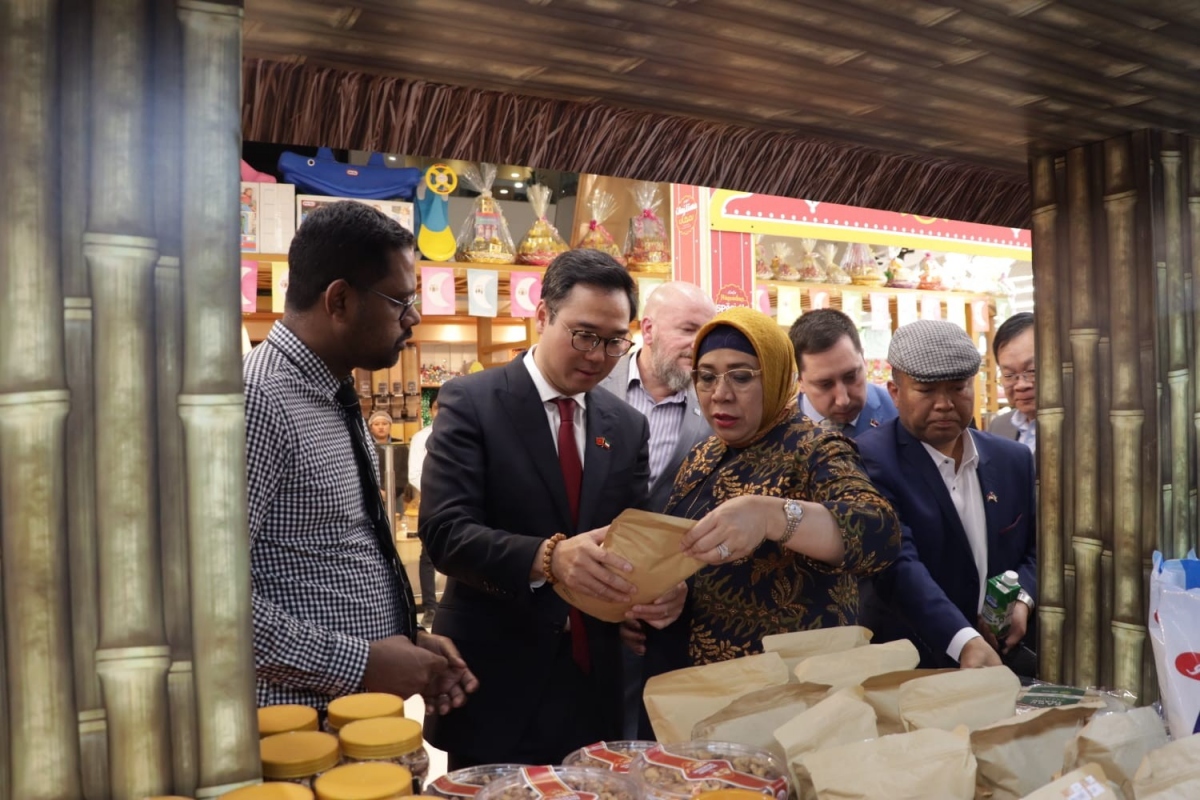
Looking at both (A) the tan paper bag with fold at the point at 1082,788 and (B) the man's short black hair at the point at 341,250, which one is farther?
(B) the man's short black hair at the point at 341,250

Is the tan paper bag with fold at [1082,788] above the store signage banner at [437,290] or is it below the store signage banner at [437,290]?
below

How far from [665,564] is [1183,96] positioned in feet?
3.43

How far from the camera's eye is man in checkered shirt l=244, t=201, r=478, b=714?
1.51 metres

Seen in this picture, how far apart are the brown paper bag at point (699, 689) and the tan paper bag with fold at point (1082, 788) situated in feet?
1.30

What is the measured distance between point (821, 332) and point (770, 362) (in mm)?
1406

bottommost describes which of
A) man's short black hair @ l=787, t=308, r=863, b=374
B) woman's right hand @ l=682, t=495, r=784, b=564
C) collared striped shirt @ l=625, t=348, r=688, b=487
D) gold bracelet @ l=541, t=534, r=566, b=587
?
gold bracelet @ l=541, t=534, r=566, b=587

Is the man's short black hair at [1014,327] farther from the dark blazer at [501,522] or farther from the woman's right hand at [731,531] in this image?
the woman's right hand at [731,531]

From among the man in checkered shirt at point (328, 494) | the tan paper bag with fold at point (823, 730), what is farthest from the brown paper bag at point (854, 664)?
the man in checkered shirt at point (328, 494)

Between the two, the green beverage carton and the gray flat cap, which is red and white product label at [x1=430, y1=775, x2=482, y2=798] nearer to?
the green beverage carton

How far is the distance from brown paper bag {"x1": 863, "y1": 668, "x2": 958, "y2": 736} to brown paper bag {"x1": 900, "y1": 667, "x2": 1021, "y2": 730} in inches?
1.5

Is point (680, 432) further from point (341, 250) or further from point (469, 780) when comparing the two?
point (469, 780)

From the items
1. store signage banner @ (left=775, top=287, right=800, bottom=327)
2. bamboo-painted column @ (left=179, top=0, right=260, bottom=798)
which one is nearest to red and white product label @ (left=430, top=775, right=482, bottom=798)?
bamboo-painted column @ (left=179, top=0, right=260, bottom=798)

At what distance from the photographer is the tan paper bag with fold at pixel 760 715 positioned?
1104 mm

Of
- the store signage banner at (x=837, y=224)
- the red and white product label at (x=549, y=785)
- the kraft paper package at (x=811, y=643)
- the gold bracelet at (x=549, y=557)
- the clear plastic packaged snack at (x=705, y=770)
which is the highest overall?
the store signage banner at (x=837, y=224)
